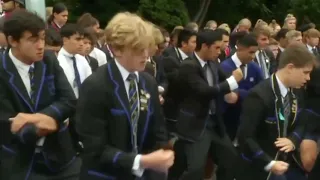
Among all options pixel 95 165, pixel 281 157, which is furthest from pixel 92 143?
pixel 281 157

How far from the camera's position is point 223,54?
39.8 feet

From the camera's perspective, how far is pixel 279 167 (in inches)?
209

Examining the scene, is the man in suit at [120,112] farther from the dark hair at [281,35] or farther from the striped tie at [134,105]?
the dark hair at [281,35]

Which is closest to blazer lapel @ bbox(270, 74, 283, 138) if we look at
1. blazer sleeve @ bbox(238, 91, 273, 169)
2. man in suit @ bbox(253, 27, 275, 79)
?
blazer sleeve @ bbox(238, 91, 273, 169)

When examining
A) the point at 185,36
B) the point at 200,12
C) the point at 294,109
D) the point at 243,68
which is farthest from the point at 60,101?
the point at 200,12

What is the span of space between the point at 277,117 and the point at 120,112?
1956 mm

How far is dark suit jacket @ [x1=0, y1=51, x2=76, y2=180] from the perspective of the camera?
471cm

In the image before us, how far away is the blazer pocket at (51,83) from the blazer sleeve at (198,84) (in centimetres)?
284

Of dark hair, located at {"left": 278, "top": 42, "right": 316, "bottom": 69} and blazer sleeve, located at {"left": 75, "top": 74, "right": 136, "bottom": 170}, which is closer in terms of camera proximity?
blazer sleeve, located at {"left": 75, "top": 74, "right": 136, "bottom": 170}

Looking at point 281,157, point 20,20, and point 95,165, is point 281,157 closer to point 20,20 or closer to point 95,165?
point 95,165

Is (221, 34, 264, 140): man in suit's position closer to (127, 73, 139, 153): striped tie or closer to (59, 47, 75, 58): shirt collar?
(59, 47, 75, 58): shirt collar

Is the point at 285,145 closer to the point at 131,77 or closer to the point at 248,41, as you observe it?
the point at 131,77

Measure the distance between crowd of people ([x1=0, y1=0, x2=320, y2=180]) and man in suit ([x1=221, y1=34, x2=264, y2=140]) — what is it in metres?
0.01

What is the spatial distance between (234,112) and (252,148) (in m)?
3.63
